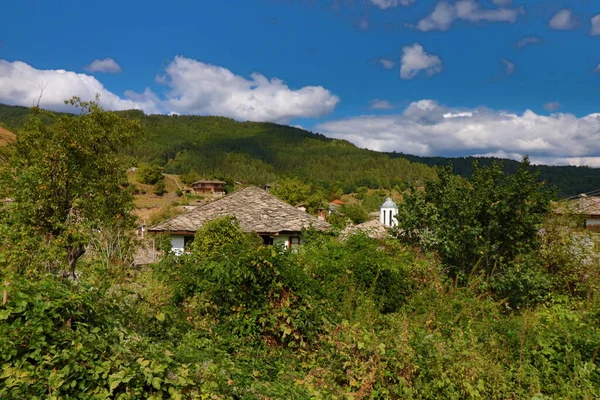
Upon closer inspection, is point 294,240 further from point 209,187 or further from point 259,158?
point 259,158

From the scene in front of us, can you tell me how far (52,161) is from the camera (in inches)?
355

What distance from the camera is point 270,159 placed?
164 metres

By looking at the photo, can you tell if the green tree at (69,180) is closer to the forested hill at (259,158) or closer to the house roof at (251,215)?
the house roof at (251,215)

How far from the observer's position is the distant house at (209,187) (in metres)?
93.8

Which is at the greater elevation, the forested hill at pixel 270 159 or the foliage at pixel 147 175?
the forested hill at pixel 270 159

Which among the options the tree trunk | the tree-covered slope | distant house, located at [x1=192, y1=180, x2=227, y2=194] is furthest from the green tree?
distant house, located at [x1=192, y1=180, x2=227, y2=194]

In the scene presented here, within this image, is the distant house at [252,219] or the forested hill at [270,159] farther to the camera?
the forested hill at [270,159]

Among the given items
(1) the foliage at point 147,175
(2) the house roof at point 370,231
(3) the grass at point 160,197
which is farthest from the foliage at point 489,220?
(1) the foliage at point 147,175

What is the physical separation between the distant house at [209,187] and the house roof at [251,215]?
77.0m

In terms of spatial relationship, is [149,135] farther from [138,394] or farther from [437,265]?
[138,394]

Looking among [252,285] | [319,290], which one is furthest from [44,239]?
[319,290]

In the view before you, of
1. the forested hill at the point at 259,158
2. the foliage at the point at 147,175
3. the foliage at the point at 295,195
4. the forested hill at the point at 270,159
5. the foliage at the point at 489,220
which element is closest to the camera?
the foliage at the point at 489,220

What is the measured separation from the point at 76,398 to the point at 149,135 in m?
10.5

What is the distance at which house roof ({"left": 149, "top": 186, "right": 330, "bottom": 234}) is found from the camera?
1541 cm
